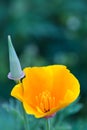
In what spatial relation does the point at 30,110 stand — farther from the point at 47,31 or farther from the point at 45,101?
the point at 47,31

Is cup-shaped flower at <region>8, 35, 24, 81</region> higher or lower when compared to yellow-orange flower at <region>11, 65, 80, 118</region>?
higher

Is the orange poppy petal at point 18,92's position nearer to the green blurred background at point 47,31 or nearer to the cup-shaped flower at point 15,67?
the cup-shaped flower at point 15,67

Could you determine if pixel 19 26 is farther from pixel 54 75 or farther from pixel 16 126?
pixel 54 75

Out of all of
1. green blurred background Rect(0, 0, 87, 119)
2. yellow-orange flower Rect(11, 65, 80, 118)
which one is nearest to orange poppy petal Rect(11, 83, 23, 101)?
yellow-orange flower Rect(11, 65, 80, 118)

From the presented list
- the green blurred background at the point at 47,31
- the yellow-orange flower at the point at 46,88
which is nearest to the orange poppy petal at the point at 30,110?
the yellow-orange flower at the point at 46,88

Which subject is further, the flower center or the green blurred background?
the green blurred background

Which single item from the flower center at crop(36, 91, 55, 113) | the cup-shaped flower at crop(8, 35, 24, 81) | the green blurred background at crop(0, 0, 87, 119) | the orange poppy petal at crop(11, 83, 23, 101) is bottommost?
the green blurred background at crop(0, 0, 87, 119)

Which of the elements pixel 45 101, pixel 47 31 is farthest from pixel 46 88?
pixel 47 31

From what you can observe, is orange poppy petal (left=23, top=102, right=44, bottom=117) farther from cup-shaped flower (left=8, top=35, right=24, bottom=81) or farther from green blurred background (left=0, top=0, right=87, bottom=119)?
green blurred background (left=0, top=0, right=87, bottom=119)
